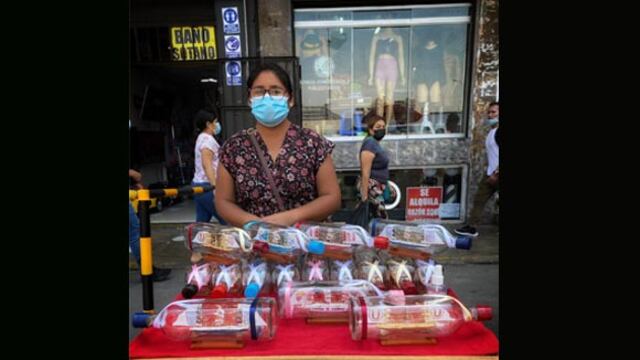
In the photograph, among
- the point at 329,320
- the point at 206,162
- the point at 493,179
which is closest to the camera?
the point at 329,320

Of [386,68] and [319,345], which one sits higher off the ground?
[386,68]

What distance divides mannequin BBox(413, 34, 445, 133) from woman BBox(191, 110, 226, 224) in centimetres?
362

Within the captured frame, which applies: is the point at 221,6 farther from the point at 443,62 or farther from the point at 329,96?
the point at 443,62

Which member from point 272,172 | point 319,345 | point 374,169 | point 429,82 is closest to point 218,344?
point 319,345

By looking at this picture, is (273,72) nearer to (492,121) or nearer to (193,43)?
(492,121)

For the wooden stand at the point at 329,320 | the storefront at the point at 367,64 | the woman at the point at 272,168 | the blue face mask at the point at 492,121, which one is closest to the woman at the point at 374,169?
the storefront at the point at 367,64

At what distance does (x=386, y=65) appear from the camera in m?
5.99

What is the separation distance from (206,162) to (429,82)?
4.06 metres

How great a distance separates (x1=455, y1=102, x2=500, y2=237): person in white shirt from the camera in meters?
5.02

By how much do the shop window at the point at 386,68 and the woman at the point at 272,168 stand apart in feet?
14.4

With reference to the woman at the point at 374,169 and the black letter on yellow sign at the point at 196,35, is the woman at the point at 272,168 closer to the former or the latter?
the woman at the point at 374,169

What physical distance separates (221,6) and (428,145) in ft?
12.7

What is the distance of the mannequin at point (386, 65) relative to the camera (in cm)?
587

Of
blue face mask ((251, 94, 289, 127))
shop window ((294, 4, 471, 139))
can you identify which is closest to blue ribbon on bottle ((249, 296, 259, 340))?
blue face mask ((251, 94, 289, 127))
